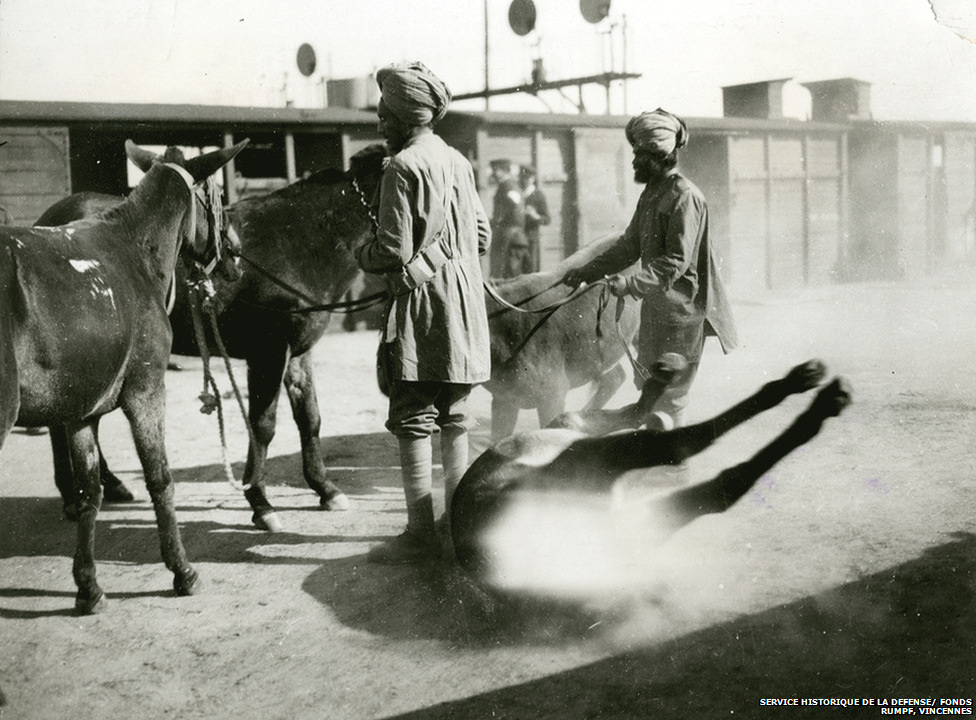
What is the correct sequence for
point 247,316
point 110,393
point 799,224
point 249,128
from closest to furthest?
1. point 110,393
2. point 247,316
3. point 249,128
4. point 799,224

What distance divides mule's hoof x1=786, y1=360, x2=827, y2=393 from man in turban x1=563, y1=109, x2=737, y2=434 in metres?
1.60

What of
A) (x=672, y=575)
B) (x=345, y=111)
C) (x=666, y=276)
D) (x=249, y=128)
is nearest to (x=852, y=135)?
(x=345, y=111)

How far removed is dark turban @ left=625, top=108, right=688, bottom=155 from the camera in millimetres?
4770

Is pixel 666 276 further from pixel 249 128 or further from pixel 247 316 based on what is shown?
pixel 249 128

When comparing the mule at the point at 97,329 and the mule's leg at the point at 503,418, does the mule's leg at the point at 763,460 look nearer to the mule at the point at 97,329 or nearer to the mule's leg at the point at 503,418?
the mule's leg at the point at 503,418

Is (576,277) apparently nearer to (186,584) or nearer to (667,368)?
(667,368)

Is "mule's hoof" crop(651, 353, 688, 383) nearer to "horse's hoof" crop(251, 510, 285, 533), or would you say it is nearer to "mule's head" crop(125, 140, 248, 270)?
"mule's head" crop(125, 140, 248, 270)

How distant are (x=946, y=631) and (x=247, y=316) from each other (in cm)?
383

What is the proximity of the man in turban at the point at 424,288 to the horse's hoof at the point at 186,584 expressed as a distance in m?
0.85

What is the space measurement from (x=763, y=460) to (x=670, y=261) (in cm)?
185

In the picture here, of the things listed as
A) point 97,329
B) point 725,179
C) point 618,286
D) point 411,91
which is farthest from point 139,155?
point 725,179

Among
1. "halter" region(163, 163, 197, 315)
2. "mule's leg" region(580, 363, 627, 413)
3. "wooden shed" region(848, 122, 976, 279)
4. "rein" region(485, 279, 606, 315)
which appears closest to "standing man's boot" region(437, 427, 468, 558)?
"rein" region(485, 279, 606, 315)

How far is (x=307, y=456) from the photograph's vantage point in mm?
5359

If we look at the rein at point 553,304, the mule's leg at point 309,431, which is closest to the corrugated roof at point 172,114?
the mule's leg at point 309,431
